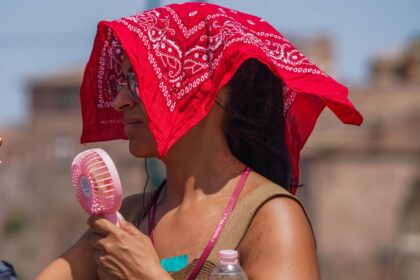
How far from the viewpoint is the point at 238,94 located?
116 inches

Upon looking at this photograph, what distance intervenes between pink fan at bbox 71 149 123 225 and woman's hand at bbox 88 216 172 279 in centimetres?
3

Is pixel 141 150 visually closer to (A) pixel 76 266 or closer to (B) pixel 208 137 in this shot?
(B) pixel 208 137

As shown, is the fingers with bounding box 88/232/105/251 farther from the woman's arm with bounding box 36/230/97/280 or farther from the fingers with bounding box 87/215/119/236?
the woman's arm with bounding box 36/230/97/280

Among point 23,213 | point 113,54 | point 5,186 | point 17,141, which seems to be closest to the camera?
point 113,54

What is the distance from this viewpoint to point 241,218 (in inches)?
108

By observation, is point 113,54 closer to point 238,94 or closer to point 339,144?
point 238,94

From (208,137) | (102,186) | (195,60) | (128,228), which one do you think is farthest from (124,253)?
(195,60)

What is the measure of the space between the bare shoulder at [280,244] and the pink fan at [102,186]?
1.13 ft

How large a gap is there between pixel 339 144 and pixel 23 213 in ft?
34.9

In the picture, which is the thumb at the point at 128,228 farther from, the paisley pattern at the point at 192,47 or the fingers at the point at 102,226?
the paisley pattern at the point at 192,47

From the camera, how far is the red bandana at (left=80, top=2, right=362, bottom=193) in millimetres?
2768

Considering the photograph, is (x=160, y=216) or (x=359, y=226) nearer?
(x=160, y=216)

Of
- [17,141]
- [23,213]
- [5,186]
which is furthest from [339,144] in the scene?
[17,141]

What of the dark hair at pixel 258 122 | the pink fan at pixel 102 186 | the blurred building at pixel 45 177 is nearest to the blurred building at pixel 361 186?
the blurred building at pixel 45 177
